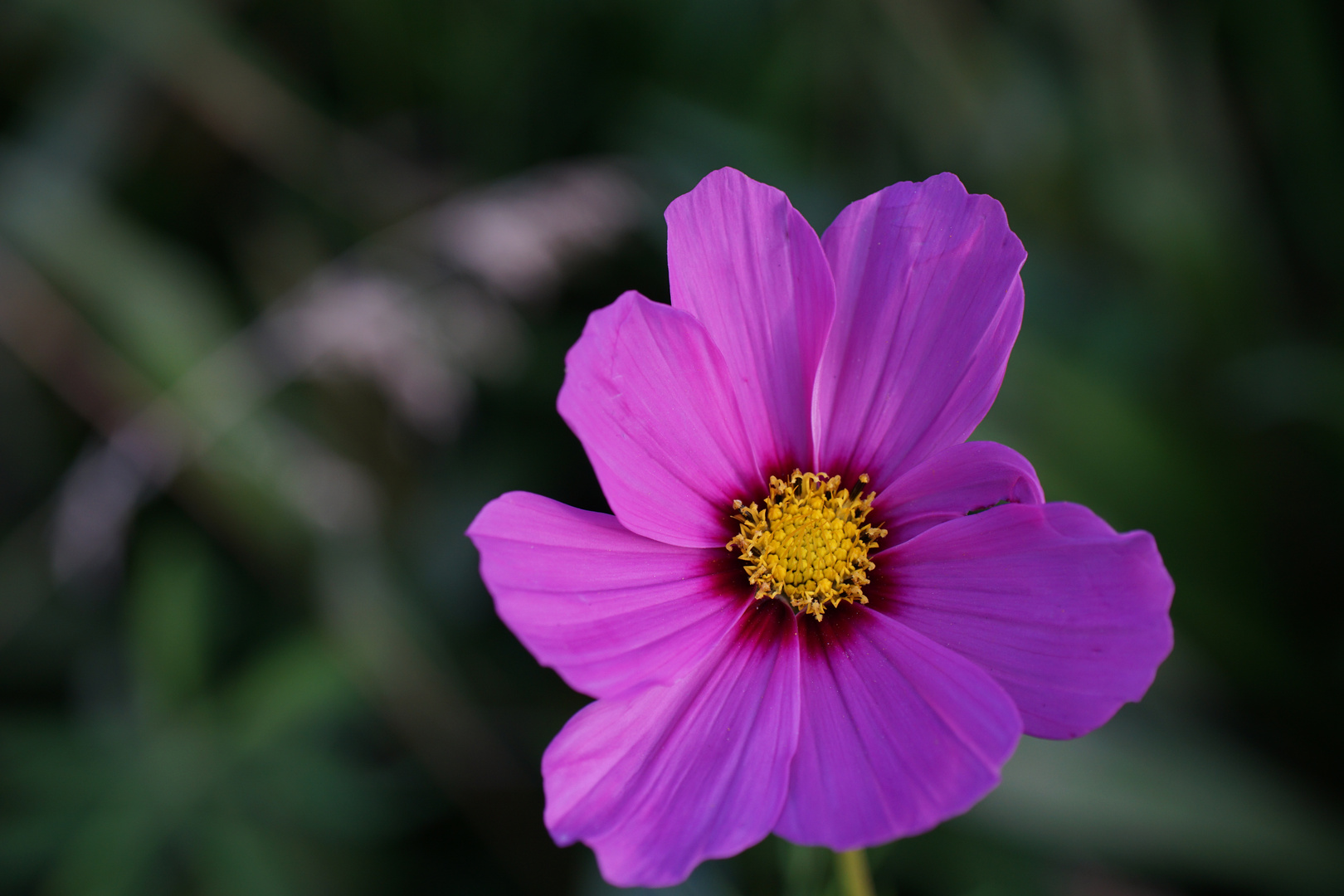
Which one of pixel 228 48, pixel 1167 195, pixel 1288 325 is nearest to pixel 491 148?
pixel 228 48

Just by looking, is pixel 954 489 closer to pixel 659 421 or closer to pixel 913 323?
pixel 913 323

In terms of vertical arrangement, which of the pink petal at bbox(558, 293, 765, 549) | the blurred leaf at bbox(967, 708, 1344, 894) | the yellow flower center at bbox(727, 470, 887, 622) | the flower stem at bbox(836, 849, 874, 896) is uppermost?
the pink petal at bbox(558, 293, 765, 549)

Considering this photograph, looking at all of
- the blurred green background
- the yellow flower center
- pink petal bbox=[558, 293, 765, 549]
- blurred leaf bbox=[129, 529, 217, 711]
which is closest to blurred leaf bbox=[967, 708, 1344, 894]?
the blurred green background

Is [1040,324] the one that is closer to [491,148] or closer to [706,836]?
[491,148]

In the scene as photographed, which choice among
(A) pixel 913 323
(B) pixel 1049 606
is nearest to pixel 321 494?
(A) pixel 913 323

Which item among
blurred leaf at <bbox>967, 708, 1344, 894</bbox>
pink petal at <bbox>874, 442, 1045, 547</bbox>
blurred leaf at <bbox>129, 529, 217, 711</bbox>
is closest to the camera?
pink petal at <bbox>874, 442, 1045, 547</bbox>

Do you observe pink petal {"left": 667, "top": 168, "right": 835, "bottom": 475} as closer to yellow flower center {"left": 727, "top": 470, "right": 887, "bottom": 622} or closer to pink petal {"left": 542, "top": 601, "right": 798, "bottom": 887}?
yellow flower center {"left": 727, "top": 470, "right": 887, "bottom": 622}
